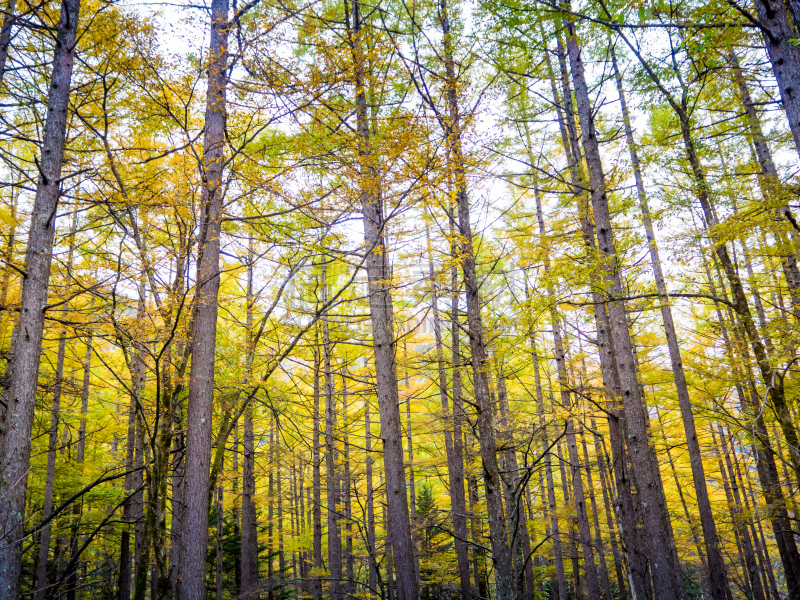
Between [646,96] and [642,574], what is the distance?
768 centimetres

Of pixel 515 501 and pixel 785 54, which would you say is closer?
pixel 785 54

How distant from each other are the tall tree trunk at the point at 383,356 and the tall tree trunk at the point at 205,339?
1.91m

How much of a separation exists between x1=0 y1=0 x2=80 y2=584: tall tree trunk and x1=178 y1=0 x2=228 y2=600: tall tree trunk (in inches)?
61.8

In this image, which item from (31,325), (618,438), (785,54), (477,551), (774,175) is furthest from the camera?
(477,551)

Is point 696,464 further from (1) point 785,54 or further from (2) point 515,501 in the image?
(1) point 785,54

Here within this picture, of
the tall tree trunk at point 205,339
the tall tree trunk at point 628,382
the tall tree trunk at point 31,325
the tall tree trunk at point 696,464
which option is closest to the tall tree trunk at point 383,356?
A: the tall tree trunk at point 205,339

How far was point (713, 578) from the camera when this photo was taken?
10.5 m

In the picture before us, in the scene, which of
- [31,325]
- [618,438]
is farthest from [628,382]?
[31,325]

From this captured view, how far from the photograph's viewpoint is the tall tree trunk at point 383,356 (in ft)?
20.1

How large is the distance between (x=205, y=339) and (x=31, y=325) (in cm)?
180

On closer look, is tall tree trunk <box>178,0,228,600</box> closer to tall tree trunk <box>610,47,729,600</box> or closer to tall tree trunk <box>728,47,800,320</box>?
tall tree trunk <box>728,47,800,320</box>

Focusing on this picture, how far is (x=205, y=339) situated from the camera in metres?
5.71

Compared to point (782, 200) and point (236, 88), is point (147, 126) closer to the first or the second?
point (236, 88)

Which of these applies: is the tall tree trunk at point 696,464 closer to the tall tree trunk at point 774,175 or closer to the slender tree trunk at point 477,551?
the tall tree trunk at point 774,175
